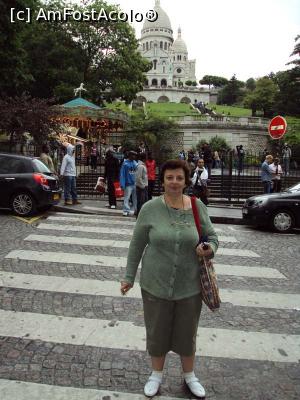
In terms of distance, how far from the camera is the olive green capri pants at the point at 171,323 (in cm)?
302

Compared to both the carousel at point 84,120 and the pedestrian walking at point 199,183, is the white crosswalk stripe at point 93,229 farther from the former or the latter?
the carousel at point 84,120

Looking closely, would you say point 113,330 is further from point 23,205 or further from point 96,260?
point 23,205

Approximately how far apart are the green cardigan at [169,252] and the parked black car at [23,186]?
841 cm

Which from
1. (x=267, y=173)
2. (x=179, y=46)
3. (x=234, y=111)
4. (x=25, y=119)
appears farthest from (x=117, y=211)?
(x=179, y=46)

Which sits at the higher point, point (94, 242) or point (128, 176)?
point (128, 176)

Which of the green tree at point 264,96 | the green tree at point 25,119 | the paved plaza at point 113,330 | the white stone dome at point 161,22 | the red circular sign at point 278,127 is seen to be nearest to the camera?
the paved plaza at point 113,330

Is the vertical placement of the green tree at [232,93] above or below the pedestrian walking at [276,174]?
above

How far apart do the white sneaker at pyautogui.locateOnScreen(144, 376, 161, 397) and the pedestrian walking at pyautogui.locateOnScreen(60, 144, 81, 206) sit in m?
10.1

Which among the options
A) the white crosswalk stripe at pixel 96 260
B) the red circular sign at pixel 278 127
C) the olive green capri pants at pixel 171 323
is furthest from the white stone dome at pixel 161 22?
the olive green capri pants at pixel 171 323

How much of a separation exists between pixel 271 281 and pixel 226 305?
4.51 ft

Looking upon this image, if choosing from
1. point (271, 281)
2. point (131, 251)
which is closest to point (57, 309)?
point (131, 251)

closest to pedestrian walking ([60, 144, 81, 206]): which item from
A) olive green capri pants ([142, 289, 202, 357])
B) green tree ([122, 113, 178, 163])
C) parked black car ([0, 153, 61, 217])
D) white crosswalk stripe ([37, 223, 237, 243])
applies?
parked black car ([0, 153, 61, 217])

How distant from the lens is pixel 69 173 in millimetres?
12805

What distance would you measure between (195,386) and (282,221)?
320 inches
